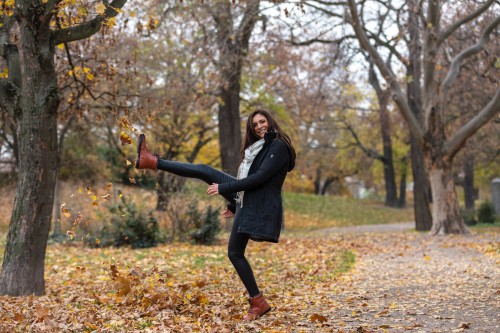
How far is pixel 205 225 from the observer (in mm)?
15234

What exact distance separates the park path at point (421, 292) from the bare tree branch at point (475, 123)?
4.03 meters

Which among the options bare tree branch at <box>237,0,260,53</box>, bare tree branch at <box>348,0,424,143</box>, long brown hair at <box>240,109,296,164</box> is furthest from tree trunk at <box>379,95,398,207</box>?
long brown hair at <box>240,109,296,164</box>

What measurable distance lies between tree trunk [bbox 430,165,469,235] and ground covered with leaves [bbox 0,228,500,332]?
4.66 metres

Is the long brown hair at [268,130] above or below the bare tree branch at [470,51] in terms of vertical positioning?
below

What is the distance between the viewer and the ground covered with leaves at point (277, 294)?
5336mm

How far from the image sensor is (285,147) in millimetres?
5688

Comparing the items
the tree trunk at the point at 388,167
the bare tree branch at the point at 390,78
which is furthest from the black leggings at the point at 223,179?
the tree trunk at the point at 388,167

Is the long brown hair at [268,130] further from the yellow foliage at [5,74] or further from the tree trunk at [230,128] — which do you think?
the tree trunk at [230,128]

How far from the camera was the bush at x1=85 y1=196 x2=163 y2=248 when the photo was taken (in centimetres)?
1478

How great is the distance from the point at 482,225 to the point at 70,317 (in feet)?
70.5

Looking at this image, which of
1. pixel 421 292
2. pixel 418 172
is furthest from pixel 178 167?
pixel 418 172

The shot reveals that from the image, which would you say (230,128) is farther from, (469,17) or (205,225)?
(469,17)

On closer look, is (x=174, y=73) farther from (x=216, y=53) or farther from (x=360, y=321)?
(x=360, y=321)

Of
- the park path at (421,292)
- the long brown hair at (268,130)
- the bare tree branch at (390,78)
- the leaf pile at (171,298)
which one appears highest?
the bare tree branch at (390,78)
